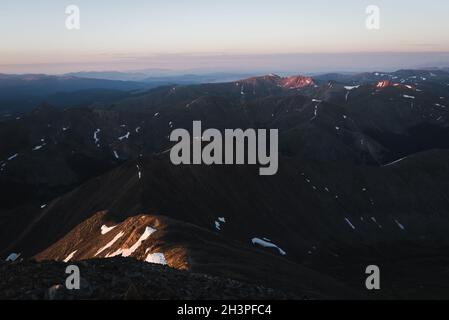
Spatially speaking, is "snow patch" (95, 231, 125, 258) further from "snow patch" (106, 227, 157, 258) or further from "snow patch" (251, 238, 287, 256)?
"snow patch" (251, 238, 287, 256)

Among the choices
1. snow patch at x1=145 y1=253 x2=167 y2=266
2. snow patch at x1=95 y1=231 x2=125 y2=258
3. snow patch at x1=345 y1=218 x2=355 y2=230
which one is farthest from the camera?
snow patch at x1=345 y1=218 x2=355 y2=230

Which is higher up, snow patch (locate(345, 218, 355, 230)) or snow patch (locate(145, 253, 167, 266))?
snow patch (locate(145, 253, 167, 266))

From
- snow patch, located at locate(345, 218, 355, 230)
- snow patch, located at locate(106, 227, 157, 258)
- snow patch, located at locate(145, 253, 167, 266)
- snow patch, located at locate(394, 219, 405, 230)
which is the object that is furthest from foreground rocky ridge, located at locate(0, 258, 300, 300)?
snow patch, located at locate(394, 219, 405, 230)

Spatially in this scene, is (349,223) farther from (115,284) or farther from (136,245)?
(115,284)

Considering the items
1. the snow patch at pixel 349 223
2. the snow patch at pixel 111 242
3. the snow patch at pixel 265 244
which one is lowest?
the snow patch at pixel 349 223

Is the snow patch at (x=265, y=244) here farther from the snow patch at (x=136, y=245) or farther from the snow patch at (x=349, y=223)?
the snow patch at (x=136, y=245)

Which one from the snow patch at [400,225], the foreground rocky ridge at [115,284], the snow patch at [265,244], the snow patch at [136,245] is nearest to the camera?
the foreground rocky ridge at [115,284]

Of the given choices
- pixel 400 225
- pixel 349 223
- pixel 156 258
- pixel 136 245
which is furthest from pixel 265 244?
pixel 400 225

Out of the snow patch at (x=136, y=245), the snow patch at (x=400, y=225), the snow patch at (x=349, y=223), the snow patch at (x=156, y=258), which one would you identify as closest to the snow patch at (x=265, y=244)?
the snow patch at (x=349, y=223)
